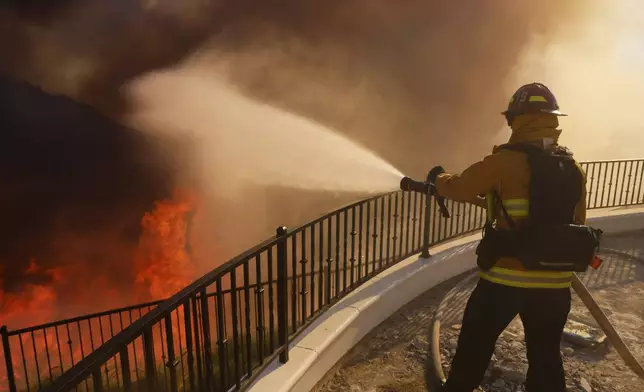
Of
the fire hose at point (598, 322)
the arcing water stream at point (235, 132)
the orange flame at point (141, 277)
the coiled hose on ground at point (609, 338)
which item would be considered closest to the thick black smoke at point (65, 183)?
the orange flame at point (141, 277)

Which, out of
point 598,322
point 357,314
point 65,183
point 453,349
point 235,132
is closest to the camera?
point 598,322

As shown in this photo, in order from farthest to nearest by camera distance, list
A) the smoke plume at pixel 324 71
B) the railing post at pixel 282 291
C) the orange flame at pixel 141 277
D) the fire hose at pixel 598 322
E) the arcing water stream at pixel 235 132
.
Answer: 1. the arcing water stream at pixel 235 132
2. the smoke plume at pixel 324 71
3. the orange flame at pixel 141 277
4. the fire hose at pixel 598 322
5. the railing post at pixel 282 291

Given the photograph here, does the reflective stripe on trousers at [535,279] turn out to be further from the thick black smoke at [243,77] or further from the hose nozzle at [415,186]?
the thick black smoke at [243,77]

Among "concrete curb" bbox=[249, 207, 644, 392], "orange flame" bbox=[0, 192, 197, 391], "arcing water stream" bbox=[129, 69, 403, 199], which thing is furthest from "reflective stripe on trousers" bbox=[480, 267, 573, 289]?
"orange flame" bbox=[0, 192, 197, 391]

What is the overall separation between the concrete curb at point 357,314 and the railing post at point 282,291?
0.13m

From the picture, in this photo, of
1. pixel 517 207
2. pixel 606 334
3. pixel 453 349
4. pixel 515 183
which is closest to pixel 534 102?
pixel 515 183

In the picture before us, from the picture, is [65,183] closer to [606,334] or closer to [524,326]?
[524,326]

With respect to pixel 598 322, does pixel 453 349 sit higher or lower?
lower

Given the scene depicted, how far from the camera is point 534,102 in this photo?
2.57 metres

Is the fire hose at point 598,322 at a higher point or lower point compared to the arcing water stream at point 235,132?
lower

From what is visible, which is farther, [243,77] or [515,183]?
[243,77]

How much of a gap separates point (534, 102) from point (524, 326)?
1319mm

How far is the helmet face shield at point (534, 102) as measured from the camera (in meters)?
2.56

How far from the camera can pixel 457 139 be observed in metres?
19.7
